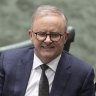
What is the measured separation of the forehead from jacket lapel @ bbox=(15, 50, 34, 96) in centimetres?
26

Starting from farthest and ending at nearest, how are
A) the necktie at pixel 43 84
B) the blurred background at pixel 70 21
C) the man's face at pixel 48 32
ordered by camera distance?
the blurred background at pixel 70 21 < the necktie at pixel 43 84 < the man's face at pixel 48 32

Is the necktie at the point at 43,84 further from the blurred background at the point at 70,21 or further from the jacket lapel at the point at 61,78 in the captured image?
the blurred background at the point at 70,21

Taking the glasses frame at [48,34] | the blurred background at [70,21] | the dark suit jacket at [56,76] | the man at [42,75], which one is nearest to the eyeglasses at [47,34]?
the glasses frame at [48,34]

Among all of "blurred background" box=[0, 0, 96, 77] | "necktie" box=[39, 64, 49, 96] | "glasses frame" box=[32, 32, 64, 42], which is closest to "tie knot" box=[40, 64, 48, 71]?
"necktie" box=[39, 64, 49, 96]

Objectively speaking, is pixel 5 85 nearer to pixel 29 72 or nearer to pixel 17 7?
pixel 29 72

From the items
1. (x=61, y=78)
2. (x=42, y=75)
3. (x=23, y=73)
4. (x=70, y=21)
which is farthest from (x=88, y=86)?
(x=70, y=21)

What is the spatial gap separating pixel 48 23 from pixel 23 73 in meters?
0.35

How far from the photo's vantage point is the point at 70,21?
16.2 feet

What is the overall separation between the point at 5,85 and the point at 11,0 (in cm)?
351

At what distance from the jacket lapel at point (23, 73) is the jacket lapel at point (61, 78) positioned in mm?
149

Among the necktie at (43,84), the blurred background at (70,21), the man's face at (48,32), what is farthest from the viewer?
the blurred background at (70,21)

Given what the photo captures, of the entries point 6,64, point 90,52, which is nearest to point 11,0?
point 90,52

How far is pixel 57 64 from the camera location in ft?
6.30

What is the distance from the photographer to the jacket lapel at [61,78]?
1.90 meters
